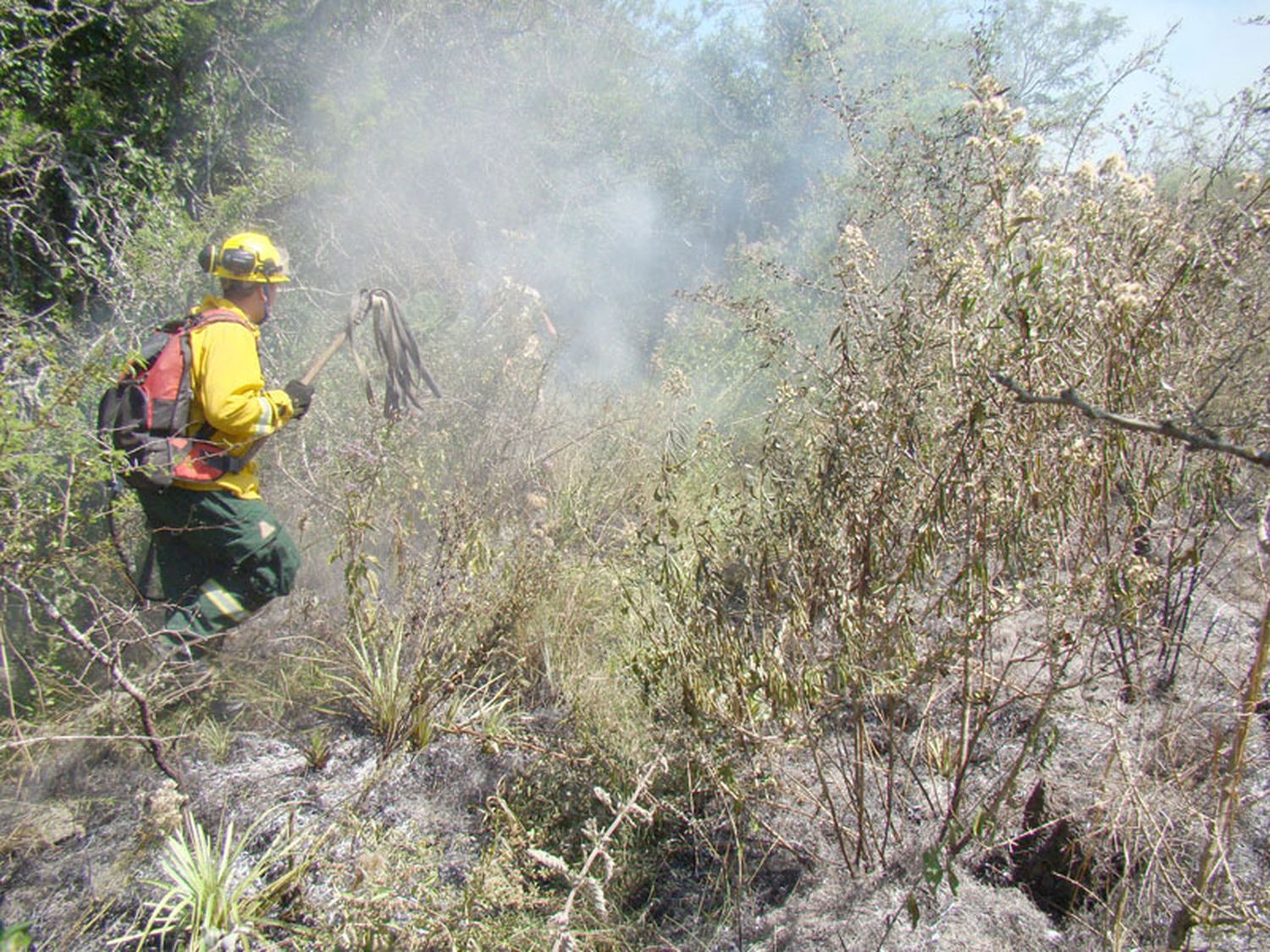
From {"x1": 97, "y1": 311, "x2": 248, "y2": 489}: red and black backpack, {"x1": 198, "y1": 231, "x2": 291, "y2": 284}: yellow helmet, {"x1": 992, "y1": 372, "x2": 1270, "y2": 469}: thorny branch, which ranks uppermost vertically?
{"x1": 992, "y1": 372, "x2": 1270, "y2": 469}: thorny branch

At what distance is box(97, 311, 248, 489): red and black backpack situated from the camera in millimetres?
3148

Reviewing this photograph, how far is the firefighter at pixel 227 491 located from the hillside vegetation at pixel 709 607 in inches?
9.0

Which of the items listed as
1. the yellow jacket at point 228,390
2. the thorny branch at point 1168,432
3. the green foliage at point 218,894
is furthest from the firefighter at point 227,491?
the thorny branch at point 1168,432

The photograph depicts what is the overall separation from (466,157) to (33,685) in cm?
585

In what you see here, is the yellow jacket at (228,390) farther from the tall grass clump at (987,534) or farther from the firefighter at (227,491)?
the tall grass clump at (987,534)

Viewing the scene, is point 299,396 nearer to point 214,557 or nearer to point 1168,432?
point 214,557

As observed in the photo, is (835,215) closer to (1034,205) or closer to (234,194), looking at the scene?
(234,194)

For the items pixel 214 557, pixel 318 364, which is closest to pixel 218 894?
pixel 214 557

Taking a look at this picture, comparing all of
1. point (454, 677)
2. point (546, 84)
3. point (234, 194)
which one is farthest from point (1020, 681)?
point (546, 84)

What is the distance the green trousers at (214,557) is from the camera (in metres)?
3.46

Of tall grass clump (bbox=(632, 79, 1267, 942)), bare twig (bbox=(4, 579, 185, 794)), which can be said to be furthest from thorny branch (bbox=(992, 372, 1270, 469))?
bare twig (bbox=(4, 579, 185, 794))

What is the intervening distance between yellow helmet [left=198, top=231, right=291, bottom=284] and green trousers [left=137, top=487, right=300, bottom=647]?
0.94 meters

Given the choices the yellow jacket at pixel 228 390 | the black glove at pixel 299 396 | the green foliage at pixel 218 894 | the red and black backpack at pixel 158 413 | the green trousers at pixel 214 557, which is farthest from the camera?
the black glove at pixel 299 396

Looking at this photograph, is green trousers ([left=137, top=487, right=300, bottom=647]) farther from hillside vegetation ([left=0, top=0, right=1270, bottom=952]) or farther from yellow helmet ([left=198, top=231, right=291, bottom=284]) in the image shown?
yellow helmet ([left=198, top=231, right=291, bottom=284])
